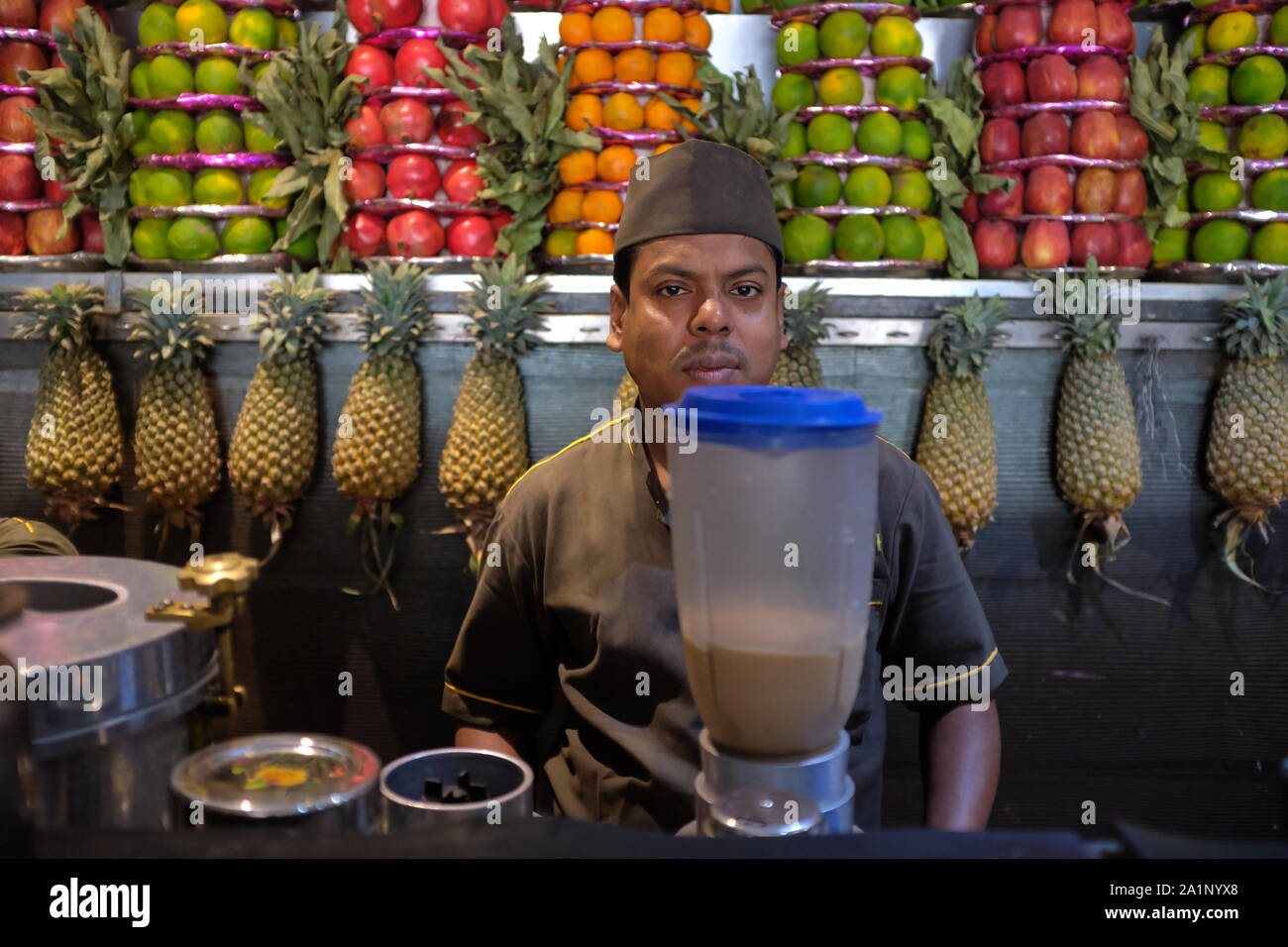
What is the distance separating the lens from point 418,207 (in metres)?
3.04

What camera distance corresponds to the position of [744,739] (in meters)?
0.86

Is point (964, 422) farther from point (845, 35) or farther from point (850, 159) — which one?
point (845, 35)

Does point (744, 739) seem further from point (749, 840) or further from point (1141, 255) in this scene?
point (1141, 255)

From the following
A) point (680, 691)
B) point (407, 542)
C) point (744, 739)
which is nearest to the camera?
point (744, 739)

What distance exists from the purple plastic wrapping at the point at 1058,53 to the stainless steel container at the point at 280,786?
10.4 feet

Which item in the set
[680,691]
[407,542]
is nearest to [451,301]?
[407,542]

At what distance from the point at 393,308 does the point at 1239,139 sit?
2885mm

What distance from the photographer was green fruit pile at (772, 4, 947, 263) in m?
3.03

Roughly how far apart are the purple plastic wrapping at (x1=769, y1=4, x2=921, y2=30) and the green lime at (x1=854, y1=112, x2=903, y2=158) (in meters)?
0.33

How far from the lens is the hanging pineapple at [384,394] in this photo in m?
2.97

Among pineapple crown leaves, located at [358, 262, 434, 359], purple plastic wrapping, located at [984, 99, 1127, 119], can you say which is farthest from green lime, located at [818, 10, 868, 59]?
pineapple crown leaves, located at [358, 262, 434, 359]

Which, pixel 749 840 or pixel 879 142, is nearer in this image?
pixel 749 840
